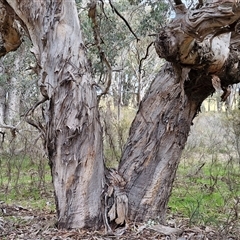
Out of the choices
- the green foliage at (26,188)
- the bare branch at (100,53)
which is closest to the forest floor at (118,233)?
the bare branch at (100,53)

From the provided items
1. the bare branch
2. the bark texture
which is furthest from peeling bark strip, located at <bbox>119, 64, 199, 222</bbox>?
the bare branch

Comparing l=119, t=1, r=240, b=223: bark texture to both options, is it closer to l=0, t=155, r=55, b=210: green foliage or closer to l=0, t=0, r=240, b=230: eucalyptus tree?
l=0, t=0, r=240, b=230: eucalyptus tree

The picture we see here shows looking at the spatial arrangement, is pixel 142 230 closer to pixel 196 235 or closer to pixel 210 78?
pixel 196 235

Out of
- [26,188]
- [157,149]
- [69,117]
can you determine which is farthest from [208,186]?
[69,117]

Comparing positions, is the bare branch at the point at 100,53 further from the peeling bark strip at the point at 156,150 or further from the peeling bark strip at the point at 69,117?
the peeling bark strip at the point at 156,150

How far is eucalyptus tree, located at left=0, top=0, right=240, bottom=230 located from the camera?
4.06 m

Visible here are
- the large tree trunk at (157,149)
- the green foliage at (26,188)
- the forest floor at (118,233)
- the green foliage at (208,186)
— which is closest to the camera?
the forest floor at (118,233)

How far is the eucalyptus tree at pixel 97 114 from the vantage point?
406cm

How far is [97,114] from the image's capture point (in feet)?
13.9

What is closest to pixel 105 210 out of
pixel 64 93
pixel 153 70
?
pixel 64 93

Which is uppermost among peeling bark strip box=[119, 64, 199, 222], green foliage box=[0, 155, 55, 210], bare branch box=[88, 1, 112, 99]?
bare branch box=[88, 1, 112, 99]

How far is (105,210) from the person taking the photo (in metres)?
4.23

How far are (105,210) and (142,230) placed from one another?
0.39 meters

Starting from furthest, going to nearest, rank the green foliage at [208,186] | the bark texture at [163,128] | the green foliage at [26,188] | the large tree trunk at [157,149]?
the green foliage at [26,188] → the green foliage at [208,186] → the large tree trunk at [157,149] → the bark texture at [163,128]
